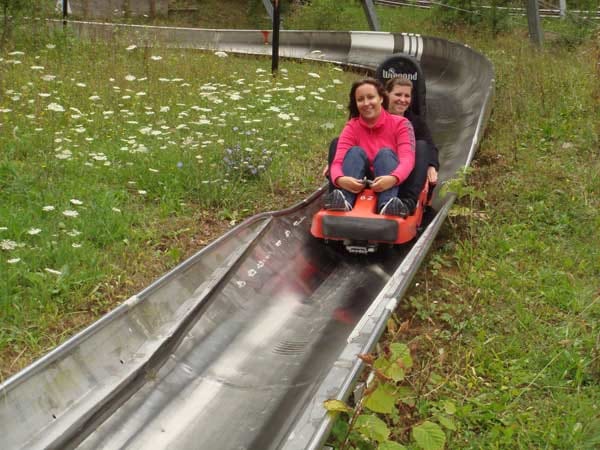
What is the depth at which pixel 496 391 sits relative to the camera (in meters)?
3.36

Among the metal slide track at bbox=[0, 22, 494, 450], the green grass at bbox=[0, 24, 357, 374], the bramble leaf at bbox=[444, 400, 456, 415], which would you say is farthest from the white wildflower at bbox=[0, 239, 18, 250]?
the bramble leaf at bbox=[444, 400, 456, 415]

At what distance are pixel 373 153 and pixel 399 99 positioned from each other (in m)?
0.75

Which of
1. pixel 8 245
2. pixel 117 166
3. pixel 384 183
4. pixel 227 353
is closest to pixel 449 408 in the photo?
pixel 227 353

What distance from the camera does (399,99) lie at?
5805 mm

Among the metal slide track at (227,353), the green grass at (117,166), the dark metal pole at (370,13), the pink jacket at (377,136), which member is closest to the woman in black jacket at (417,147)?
the pink jacket at (377,136)

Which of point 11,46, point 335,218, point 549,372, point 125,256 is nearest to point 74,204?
point 125,256

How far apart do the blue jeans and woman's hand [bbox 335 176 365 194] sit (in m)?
0.04

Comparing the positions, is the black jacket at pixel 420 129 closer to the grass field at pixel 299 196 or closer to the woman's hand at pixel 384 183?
the grass field at pixel 299 196

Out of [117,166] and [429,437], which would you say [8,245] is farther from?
[429,437]

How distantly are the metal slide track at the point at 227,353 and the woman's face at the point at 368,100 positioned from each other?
84 centimetres

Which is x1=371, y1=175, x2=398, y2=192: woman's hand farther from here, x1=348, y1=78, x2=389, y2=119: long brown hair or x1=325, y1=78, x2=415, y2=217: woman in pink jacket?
x1=348, y1=78, x2=389, y2=119: long brown hair

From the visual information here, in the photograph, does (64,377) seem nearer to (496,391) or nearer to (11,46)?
(496,391)

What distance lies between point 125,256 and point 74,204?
723 millimetres

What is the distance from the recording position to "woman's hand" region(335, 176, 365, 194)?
4965 millimetres
